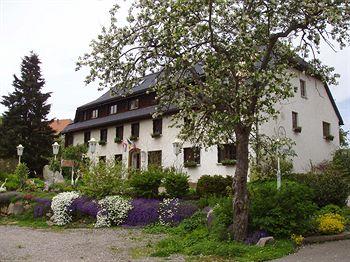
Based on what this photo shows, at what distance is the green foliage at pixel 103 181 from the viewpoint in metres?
17.5

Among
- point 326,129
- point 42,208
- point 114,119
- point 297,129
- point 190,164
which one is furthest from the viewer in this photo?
point 114,119

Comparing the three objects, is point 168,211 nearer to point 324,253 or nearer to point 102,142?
point 324,253

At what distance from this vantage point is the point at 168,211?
14.9m

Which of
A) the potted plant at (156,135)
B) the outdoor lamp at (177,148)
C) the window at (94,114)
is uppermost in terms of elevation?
the window at (94,114)

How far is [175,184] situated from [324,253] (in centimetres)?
832

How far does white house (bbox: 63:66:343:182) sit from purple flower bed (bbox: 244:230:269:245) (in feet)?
44.7

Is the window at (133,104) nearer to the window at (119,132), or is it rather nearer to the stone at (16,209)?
the window at (119,132)

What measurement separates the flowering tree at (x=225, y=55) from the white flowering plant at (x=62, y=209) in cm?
781

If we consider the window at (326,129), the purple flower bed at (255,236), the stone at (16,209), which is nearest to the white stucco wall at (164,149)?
the stone at (16,209)

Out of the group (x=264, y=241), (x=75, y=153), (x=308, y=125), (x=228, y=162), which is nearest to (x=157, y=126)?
(x=75, y=153)

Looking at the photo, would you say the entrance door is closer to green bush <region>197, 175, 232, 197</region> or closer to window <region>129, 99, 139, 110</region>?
window <region>129, 99, 139, 110</region>

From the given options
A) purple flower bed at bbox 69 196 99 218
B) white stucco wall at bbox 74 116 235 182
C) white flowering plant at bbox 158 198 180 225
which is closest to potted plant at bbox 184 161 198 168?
white stucco wall at bbox 74 116 235 182

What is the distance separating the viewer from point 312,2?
979 centimetres

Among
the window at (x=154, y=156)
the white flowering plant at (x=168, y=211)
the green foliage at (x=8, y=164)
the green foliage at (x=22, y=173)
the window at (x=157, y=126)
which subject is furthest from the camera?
the green foliage at (x=8, y=164)
